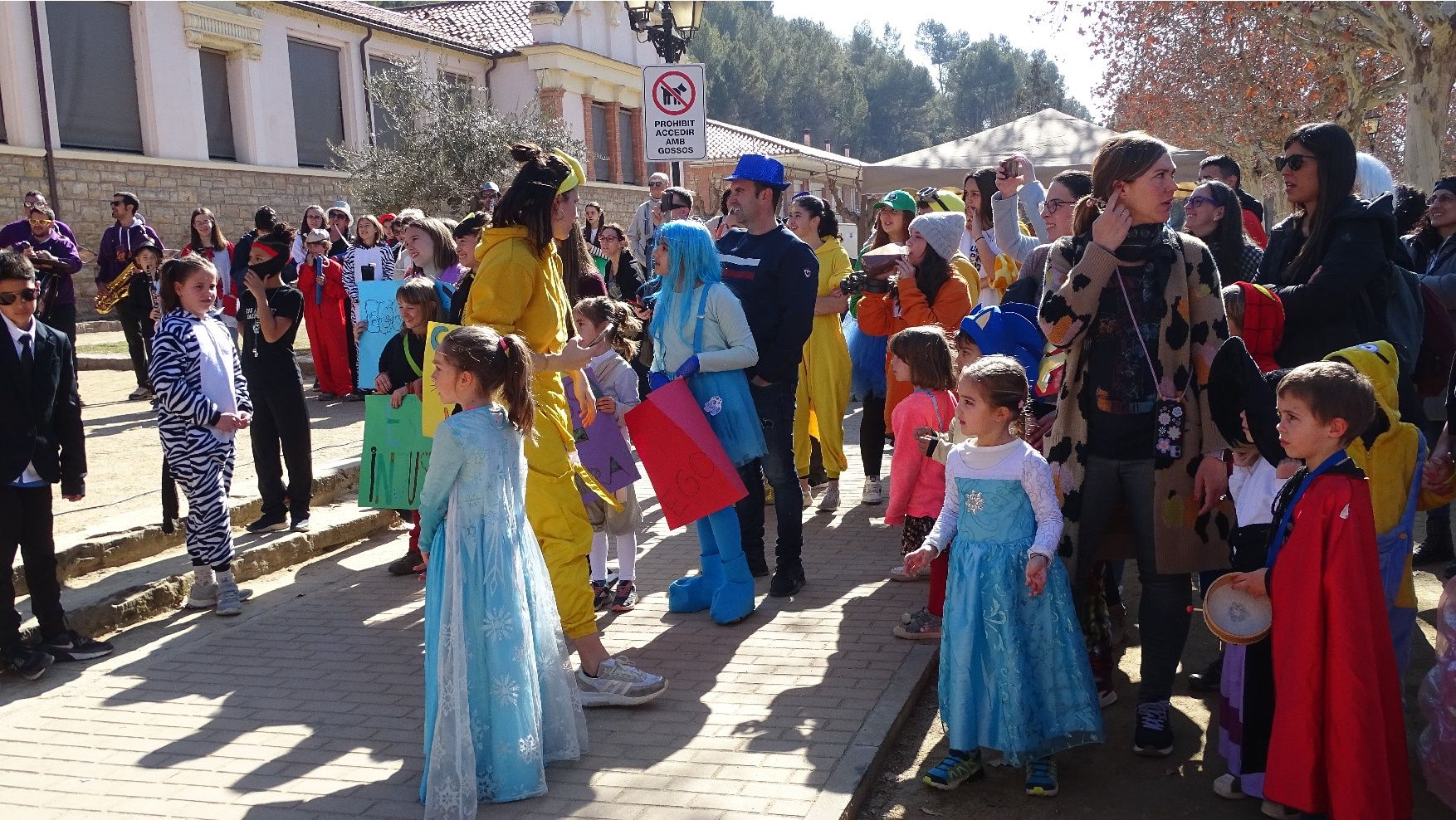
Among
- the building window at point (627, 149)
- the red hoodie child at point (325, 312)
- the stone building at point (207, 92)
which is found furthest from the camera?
the building window at point (627, 149)

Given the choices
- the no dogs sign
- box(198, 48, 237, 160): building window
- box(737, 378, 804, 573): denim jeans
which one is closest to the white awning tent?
the no dogs sign

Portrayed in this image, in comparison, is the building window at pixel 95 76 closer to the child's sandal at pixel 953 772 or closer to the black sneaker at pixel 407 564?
the black sneaker at pixel 407 564

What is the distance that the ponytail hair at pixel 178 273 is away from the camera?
5.91m

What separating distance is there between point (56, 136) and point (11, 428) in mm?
18014

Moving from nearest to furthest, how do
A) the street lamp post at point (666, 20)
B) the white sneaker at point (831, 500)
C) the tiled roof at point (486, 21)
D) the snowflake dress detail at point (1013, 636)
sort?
the snowflake dress detail at point (1013, 636)
the white sneaker at point (831, 500)
the street lamp post at point (666, 20)
the tiled roof at point (486, 21)

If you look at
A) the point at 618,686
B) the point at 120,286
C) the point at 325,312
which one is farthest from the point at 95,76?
the point at 618,686

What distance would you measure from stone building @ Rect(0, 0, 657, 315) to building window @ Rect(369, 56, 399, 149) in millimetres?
75

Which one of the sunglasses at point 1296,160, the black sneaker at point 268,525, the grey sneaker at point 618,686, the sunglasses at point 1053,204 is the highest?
the sunglasses at point 1296,160

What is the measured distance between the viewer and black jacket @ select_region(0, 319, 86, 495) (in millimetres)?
5051

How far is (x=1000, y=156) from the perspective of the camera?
575 inches

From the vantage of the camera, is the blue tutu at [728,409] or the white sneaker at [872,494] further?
the white sneaker at [872,494]

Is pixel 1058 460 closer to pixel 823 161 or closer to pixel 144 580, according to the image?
pixel 144 580

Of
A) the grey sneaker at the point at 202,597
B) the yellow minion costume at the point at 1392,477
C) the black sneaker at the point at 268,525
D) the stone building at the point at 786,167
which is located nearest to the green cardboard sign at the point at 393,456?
the grey sneaker at the point at 202,597

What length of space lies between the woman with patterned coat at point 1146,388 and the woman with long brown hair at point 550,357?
1768 mm
